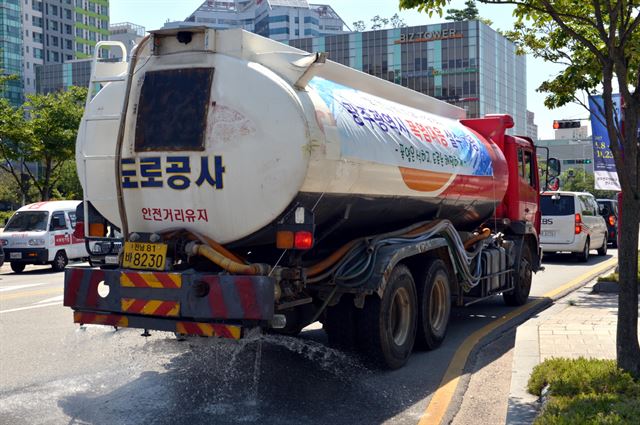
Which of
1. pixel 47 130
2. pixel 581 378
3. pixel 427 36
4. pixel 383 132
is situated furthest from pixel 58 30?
pixel 581 378

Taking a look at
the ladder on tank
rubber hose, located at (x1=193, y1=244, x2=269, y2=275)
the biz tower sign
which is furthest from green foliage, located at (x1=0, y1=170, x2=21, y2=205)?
rubber hose, located at (x1=193, y1=244, x2=269, y2=275)

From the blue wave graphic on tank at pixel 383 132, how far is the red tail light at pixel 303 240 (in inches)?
34.2

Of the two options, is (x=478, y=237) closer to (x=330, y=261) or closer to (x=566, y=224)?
(x=330, y=261)

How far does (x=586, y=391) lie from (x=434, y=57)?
98554 millimetres

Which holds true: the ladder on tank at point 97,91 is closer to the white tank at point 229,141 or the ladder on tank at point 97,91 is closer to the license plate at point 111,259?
the white tank at point 229,141

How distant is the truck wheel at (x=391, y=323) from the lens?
7.34 m

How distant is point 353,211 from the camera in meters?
7.31

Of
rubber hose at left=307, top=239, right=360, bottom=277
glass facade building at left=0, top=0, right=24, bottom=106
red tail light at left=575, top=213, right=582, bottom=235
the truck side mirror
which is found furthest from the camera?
glass facade building at left=0, top=0, right=24, bottom=106

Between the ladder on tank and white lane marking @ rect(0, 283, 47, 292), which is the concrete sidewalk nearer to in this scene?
the ladder on tank

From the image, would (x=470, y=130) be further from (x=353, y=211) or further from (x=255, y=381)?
(x=255, y=381)

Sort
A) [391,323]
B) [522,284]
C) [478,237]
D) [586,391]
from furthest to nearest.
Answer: [522,284]
[478,237]
[391,323]
[586,391]

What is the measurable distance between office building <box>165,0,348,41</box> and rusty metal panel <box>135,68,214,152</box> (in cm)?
14469

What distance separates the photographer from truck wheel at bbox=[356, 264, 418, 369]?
24.1 ft

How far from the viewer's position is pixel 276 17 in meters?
160
